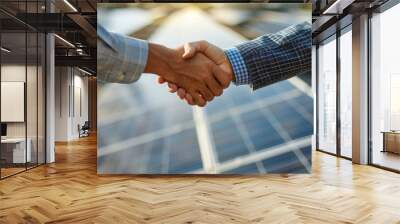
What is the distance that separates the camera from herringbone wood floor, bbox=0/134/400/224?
4.00 metres

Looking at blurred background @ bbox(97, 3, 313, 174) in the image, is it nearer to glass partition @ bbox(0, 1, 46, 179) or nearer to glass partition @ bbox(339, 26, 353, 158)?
glass partition @ bbox(0, 1, 46, 179)

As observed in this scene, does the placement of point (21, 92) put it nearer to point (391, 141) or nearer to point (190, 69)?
point (190, 69)

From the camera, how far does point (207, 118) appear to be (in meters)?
6.37

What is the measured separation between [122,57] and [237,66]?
1082mm

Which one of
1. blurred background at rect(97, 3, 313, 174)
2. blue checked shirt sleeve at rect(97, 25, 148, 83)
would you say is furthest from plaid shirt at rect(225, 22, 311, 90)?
blurred background at rect(97, 3, 313, 174)

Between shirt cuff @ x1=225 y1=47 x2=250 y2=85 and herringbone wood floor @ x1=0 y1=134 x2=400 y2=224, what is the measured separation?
1.58 m

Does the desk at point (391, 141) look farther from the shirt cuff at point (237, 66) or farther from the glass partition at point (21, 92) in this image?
the glass partition at point (21, 92)

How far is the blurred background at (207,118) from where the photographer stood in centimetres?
634

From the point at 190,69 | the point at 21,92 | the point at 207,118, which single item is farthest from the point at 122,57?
the point at 21,92

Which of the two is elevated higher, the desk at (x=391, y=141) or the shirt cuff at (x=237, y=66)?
the shirt cuff at (x=237, y=66)

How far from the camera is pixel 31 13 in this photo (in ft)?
23.3

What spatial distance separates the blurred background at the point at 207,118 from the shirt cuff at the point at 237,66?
3.28 meters

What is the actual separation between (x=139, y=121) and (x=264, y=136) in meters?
2.02

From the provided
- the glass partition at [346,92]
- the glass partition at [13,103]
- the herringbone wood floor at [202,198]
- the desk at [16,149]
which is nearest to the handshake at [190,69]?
the herringbone wood floor at [202,198]
